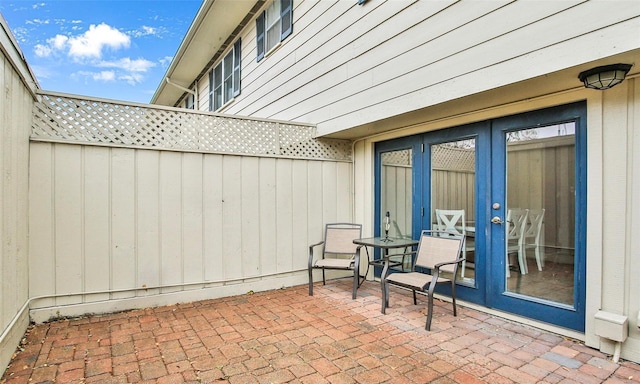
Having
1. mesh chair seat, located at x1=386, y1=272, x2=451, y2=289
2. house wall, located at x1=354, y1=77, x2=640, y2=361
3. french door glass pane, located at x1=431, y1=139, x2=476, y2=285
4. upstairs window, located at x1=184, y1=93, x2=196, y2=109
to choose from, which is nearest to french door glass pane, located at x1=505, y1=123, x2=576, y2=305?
house wall, located at x1=354, y1=77, x2=640, y2=361

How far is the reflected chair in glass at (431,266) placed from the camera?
324 cm

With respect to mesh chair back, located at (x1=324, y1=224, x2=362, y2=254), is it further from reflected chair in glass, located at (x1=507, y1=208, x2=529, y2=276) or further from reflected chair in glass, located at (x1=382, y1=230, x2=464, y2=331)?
reflected chair in glass, located at (x1=507, y1=208, x2=529, y2=276)

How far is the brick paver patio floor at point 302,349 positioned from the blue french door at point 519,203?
0.34m

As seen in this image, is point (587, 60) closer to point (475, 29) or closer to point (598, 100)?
point (598, 100)

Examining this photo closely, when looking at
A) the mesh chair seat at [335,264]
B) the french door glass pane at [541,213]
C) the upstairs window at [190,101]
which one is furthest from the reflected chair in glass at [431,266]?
the upstairs window at [190,101]

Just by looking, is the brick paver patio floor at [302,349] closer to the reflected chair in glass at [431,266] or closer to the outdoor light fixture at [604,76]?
the reflected chair in glass at [431,266]

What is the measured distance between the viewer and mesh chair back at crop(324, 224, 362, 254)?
4762 mm

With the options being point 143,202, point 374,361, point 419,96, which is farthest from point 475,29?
point 143,202

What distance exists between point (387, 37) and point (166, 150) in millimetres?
2921

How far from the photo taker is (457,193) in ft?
13.0

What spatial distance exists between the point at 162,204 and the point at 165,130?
887 millimetres

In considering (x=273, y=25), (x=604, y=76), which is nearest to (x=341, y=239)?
(x=604, y=76)

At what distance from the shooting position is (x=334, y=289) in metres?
4.62

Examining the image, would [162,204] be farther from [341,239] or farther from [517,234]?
[517,234]
